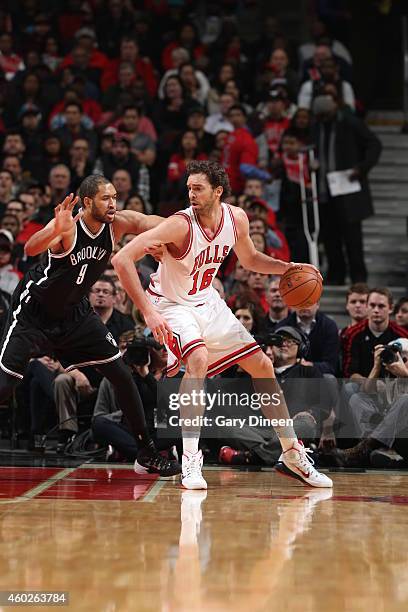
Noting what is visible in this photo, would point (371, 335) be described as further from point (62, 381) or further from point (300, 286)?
point (62, 381)

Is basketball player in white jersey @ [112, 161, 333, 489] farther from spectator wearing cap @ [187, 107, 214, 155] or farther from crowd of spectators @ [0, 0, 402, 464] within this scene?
spectator wearing cap @ [187, 107, 214, 155]

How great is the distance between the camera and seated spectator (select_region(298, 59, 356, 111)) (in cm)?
1156

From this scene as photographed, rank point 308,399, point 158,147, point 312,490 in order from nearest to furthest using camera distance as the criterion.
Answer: point 312,490
point 308,399
point 158,147

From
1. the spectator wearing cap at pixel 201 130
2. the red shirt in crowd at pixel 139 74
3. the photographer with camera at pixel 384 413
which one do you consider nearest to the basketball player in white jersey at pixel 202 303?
the photographer with camera at pixel 384 413

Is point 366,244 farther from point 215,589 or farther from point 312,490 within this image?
point 215,589

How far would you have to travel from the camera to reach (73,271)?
617 cm

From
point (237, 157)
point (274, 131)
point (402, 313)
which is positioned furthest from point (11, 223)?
point (402, 313)

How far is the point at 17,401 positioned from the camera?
27.9 feet

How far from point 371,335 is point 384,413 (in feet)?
2.60

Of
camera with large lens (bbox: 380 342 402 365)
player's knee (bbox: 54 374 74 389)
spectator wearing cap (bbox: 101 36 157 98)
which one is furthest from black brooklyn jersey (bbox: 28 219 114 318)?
spectator wearing cap (bbox: 101 36 157 98)

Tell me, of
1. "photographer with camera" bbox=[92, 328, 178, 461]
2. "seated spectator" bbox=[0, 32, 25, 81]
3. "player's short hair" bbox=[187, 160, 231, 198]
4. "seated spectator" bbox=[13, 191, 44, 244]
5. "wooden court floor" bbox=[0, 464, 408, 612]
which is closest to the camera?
"wooden court floor" bbox=[0, 464, 408, 612]

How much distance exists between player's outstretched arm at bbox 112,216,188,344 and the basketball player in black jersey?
237 mm

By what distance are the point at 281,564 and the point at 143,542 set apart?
66cm

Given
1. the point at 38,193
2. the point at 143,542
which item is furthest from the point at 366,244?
the point at 143,542
